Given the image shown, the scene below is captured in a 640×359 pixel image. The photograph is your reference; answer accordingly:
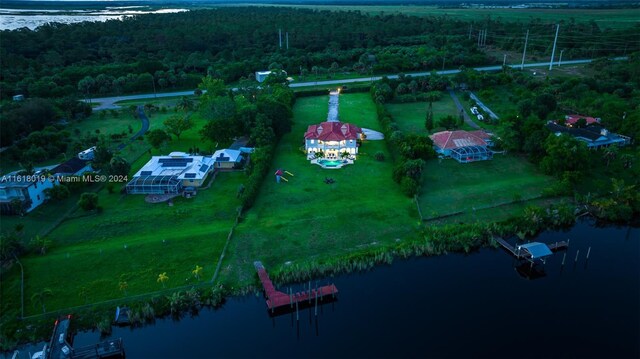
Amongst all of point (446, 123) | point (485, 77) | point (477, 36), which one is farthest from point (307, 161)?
point (477, 36)

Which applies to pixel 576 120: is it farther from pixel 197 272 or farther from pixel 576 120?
pixel 197 272

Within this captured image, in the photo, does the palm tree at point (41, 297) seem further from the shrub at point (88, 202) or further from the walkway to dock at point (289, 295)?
the walkway to dock at point (289, 295)

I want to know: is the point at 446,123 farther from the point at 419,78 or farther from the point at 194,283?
the point at 194,283

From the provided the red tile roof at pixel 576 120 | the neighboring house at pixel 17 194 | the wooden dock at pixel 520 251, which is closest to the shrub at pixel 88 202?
the neighboring house at pixel 17 194

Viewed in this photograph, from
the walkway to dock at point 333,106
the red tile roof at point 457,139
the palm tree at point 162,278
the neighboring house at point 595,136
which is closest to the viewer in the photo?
the palm tree at point 162,278

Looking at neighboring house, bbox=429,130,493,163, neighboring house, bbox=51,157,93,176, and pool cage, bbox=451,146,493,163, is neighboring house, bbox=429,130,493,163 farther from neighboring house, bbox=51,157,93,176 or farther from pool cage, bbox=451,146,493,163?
neighboring house, bbox=51,157,93,176

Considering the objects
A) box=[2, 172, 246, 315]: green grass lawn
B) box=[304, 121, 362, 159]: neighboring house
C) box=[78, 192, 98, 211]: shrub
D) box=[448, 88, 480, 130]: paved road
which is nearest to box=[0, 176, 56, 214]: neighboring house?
box=[2, 172, 246, 315]: green grass lawn
